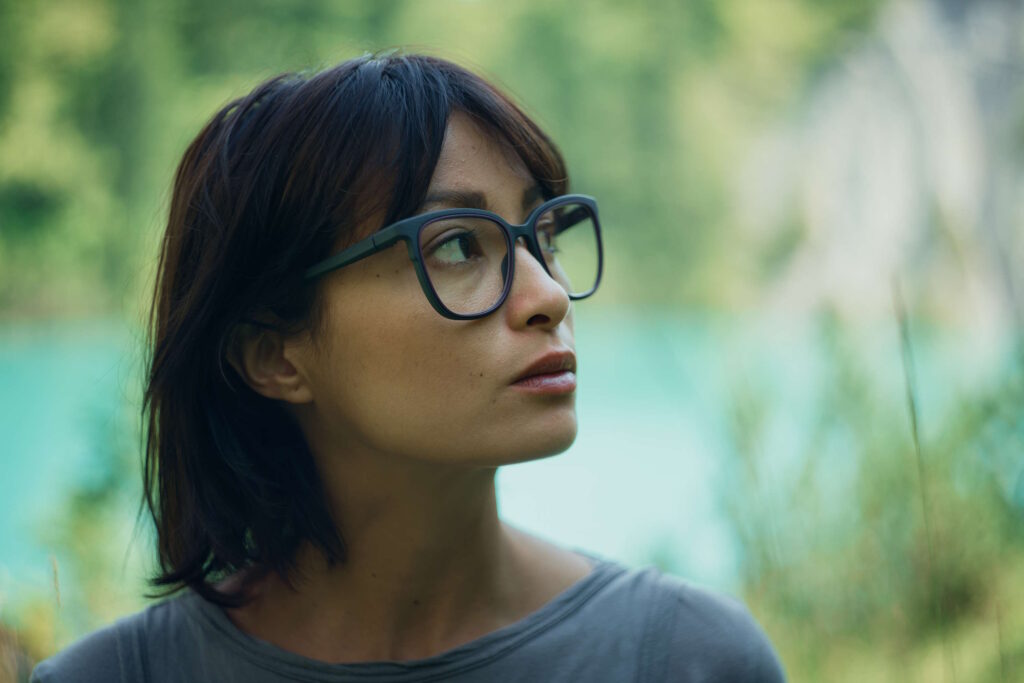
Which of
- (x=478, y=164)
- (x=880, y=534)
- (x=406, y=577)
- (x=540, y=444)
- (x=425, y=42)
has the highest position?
(x=425, y=42)

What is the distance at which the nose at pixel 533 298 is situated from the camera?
1.41 meters

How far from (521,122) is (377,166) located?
0.24 metres

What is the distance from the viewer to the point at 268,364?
1607 millimetres

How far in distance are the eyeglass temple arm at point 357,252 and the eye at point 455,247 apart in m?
0.06

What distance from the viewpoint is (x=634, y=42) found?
223 inches

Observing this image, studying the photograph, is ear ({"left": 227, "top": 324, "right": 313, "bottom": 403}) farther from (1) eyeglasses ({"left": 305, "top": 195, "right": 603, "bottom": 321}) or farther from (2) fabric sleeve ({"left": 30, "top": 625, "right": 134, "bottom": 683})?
(2) fabric sleeve ({"left": 30, "top": 625, "right": 134, "bottom": 683})

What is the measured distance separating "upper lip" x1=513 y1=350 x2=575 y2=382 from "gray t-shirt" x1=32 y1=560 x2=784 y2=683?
0.36 m

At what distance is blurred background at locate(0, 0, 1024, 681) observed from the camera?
3.19 meters

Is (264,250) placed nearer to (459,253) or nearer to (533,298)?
(459,253)

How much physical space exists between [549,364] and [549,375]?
0.06 ft

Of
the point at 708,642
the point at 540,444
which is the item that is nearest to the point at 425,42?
the point at 540,444

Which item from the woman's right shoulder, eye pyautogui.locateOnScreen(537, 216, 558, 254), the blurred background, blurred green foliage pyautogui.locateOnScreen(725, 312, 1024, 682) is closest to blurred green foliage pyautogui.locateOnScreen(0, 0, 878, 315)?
the blurred background

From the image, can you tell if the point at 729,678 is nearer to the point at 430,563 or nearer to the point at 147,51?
the point at 430,563

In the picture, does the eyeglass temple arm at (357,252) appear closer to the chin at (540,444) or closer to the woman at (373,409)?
the woman at (373,409)
